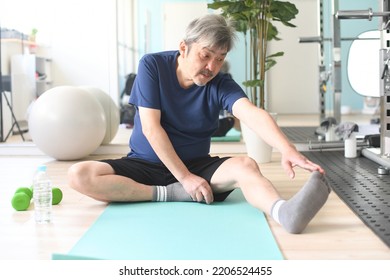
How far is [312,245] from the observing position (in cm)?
173

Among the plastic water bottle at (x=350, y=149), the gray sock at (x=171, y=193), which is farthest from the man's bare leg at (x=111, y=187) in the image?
the plastic water bottle at (x=350, y=149)

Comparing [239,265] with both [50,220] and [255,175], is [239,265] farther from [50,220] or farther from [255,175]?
[50,220]

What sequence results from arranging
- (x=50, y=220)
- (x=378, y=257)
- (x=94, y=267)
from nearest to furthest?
1. (x=94, y=267)
2. (x=378, y=257)
3. (x=50, y=220)

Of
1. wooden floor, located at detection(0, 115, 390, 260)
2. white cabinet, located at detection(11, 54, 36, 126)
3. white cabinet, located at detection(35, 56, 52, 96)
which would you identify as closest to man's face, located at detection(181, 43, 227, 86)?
wooden floor, located at detection(0, 115, 390, 260)

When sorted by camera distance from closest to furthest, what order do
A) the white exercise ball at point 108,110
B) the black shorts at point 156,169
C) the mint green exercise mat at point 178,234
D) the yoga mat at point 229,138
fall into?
the mint green exercise mat at point 178,234, the black shorts at point 156,169, the white exercise ball at point 108,110, the yoga mat at point 229,138

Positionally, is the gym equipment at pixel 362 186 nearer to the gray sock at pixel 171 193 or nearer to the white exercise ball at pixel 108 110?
the gray sock at pixel 171 193

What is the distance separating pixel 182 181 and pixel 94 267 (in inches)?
31.5

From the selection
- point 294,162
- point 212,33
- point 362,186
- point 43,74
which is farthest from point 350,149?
point 43,74

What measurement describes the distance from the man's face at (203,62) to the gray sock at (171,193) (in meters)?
0.45

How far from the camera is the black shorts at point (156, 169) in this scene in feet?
7.47

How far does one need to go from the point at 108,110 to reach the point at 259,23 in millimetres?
1268

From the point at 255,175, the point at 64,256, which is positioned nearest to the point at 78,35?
the point at 255,175

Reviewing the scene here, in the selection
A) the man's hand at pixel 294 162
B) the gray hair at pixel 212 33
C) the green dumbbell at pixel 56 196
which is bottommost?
the green dumbbell at pixel 56 196

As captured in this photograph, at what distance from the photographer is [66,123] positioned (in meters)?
3.59
